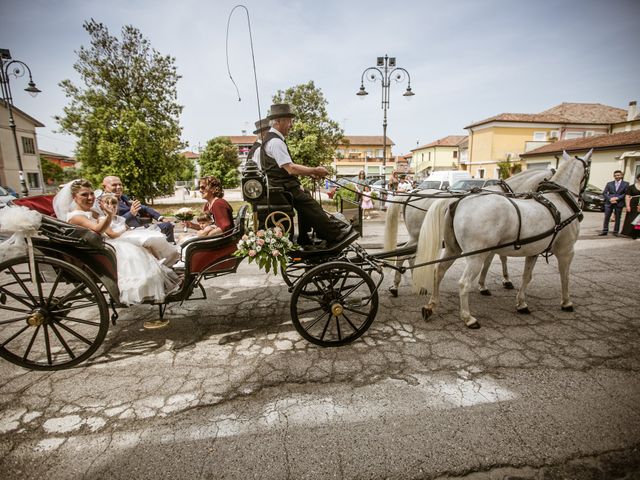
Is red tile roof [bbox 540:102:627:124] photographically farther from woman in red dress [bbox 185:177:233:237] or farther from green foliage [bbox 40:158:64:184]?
green foliage [bbox 40:158:64:184]

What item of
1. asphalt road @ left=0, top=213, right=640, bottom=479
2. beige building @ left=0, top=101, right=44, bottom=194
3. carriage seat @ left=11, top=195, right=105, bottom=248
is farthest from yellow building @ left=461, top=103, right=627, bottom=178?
beige building @ left=0, top=101, right=44, bottom=194

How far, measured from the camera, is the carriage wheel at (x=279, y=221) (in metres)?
3.11

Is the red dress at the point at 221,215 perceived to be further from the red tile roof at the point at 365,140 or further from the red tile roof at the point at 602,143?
the red tile roof at the point at 365,140

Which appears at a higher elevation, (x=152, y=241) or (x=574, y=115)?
(x=574, y=115)

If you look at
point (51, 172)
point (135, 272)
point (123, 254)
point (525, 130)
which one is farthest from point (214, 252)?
point (51, 172)

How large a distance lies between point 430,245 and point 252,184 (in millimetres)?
2075

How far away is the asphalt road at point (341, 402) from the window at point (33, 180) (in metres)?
36.1

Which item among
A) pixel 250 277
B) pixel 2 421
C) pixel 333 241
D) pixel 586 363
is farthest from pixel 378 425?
pixel 250 277

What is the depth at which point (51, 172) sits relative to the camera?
50.2 m

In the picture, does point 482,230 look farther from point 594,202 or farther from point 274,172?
point 594,202

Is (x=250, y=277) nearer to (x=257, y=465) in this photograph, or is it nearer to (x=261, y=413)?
(x=261, y=413)

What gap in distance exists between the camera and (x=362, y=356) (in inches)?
122

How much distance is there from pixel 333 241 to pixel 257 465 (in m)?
2.12

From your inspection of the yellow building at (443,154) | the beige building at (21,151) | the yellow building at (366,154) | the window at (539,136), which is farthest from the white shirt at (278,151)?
the yellow building at (366,154)
